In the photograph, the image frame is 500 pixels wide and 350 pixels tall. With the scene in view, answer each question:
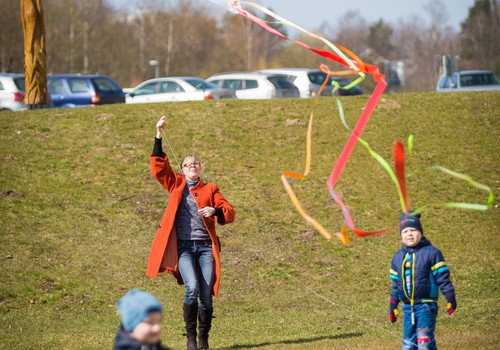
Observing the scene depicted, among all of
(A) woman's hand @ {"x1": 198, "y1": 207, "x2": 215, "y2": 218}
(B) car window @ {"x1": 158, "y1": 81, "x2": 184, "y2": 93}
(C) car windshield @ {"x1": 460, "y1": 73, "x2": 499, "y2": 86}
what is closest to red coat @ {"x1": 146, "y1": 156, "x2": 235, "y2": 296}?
(A) woman's hand @ {"x1": 198, "y1": 207, "x2": 215, "y2": 218}

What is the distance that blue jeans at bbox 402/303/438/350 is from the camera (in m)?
6.86

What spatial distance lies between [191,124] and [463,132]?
6195 mm

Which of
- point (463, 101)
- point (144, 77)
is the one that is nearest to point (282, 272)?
point (463, 101)

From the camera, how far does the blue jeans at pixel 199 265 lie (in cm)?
818

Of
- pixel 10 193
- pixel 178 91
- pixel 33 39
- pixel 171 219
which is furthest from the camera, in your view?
pixel 178 91

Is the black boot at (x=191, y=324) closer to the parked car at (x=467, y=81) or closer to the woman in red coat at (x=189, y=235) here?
the woman in red coat at (x=189, y=235)

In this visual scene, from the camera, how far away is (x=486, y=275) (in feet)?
44.4

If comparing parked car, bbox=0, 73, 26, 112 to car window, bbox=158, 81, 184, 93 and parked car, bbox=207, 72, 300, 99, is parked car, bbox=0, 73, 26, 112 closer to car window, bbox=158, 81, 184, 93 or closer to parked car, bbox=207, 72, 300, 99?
car window, bbox=158, 81, 184, 93

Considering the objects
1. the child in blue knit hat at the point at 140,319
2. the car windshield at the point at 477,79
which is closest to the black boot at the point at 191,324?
the child in blue knit hat at the point at 140,319

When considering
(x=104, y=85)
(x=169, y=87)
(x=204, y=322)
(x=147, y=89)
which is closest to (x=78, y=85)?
(x=104, y=85)

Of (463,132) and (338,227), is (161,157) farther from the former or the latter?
(463,132)

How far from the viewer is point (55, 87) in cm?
2600

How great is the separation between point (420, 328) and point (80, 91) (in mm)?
20402

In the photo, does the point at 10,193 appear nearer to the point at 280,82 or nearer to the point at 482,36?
the point at 280,82
